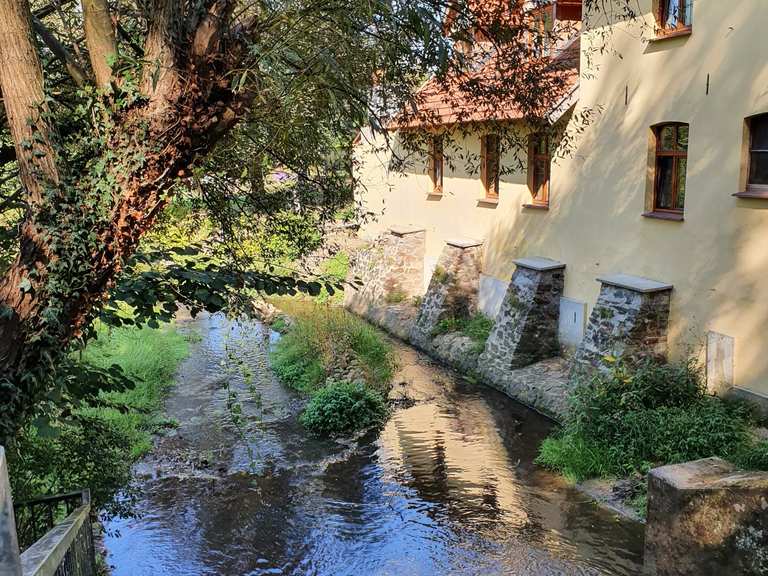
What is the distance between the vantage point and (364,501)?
28.8 feet

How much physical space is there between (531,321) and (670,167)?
11.9ft

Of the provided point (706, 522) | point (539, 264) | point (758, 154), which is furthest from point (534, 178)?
point (706, 522)

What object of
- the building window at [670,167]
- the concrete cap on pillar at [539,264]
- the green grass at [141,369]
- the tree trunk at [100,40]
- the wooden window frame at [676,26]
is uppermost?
the wooden window frame at [676,26]

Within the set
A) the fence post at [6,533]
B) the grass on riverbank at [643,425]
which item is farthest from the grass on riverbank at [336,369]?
the fence post at [6,533]

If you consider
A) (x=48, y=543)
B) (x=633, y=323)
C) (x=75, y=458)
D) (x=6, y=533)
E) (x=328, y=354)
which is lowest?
(x=328, y=354)

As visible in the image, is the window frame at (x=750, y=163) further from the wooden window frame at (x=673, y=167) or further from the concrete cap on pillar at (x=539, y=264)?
the concrete cap on pillar at (x=539, y=264)

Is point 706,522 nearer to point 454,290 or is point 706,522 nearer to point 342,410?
point 342,410

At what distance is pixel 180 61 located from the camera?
13.0 ft

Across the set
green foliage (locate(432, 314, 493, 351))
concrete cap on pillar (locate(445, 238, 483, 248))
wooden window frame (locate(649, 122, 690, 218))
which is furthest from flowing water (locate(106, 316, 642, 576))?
concrete cap on pillar (locate(445, 238, 483, 248))

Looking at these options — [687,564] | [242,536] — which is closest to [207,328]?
[242,536]

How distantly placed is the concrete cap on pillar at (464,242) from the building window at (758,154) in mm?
7099

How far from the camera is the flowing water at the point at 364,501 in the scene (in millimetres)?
7301

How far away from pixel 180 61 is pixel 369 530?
225 inches

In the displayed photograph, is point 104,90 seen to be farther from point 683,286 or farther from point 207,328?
point 207,328
